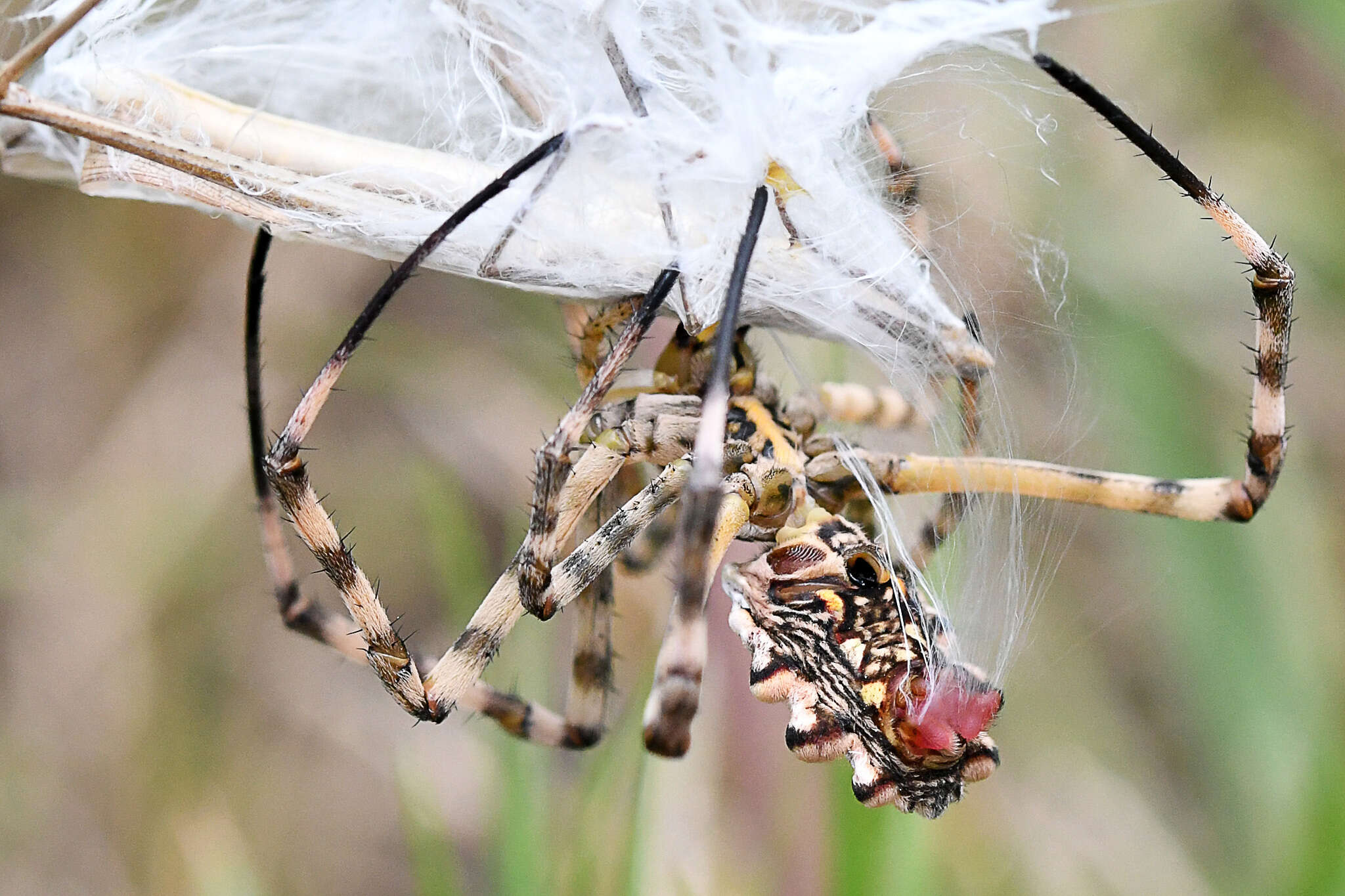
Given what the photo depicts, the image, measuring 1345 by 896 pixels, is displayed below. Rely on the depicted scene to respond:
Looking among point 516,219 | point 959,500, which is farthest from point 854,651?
point 516,219

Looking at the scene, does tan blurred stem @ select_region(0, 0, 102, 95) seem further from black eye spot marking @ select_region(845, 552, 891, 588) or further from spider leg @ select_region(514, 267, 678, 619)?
black eye spot marking @ select_region(845, 552, 891, 588)

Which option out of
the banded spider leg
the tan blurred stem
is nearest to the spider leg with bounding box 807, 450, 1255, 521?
the banded spider leg

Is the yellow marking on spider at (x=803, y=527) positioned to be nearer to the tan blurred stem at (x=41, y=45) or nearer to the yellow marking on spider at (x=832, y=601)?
the yellow marking on spider at (x=832, y=601)

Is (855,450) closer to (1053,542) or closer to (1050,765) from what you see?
(1053,542)

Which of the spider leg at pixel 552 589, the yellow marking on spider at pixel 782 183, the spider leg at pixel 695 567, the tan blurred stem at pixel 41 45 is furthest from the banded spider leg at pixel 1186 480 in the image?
the tan blurred stem at pixel 41 45

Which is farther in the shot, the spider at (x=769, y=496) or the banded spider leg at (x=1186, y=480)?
the banded spider leg at (x=1186, y=480)

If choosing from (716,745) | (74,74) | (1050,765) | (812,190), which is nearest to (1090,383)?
(812,190)
